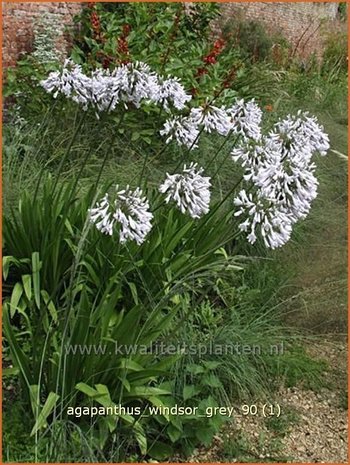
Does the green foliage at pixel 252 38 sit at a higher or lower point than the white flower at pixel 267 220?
lower

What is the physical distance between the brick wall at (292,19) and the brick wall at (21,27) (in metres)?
4.81

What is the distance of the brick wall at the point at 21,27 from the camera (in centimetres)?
740

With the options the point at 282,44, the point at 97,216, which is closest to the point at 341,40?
the point at 282,44

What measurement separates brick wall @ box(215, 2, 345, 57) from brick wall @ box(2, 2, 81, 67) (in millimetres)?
4808

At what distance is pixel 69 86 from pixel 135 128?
234 centimetres

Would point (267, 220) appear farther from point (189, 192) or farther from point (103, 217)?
point (103, 217)

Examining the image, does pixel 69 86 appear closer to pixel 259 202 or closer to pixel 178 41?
pixel 259 202

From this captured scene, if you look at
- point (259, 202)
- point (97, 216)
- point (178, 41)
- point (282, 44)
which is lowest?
point (282, 44)

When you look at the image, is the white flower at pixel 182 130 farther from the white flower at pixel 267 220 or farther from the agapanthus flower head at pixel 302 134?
the white flower at pixel 267 220

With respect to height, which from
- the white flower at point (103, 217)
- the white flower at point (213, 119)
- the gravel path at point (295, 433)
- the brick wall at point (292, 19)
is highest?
the white flower at point (213, 119)

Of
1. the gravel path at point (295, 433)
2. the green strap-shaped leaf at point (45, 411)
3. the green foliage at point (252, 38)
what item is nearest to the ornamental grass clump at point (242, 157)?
the green strap-shaped leaf at point (45, 411)

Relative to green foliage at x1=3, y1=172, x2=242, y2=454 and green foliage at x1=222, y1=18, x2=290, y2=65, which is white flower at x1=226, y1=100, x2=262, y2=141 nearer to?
green foliage at x1=3, y1=172, x2=242, y2=454

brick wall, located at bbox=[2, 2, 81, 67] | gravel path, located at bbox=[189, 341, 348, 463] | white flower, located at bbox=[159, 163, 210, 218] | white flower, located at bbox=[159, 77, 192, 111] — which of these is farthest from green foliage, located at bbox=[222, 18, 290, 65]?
white flower, located at bbox=[159, 163, 210, 218]

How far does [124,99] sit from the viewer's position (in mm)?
3352
